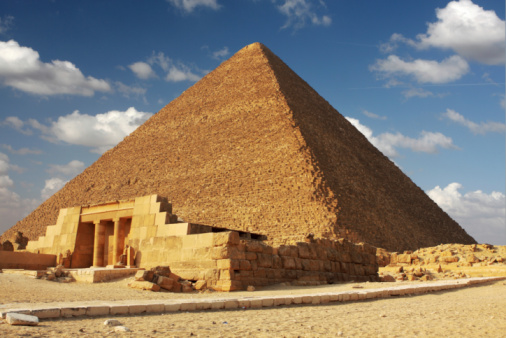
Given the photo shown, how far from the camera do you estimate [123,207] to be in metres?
12.1

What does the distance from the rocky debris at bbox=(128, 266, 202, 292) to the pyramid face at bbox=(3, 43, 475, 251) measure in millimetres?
21324

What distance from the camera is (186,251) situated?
9.80 m

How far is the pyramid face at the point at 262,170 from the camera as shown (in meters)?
34.7

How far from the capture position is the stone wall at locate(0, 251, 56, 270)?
11.8 m

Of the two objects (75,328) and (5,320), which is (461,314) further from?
(5,320)

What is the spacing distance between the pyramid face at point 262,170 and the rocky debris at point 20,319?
25.8 metres

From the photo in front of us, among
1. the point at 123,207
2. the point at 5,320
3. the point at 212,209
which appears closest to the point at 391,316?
the point at 5,320

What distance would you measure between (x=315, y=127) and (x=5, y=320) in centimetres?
4238

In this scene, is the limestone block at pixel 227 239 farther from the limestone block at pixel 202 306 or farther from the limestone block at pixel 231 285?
the limestone block at pixel 202 306

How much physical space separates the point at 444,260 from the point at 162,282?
14.5m

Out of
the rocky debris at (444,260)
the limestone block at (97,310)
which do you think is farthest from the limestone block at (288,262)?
the rocky debris at (444,260)

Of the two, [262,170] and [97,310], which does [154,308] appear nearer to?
[97,310]

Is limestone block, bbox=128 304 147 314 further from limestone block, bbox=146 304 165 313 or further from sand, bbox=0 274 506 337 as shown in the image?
sand, bbox=0 274 506 337

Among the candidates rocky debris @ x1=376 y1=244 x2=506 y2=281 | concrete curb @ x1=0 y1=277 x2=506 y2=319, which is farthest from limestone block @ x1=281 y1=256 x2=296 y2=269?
rocky debris @ x1=376 y1=244 x2=506 y2=281
